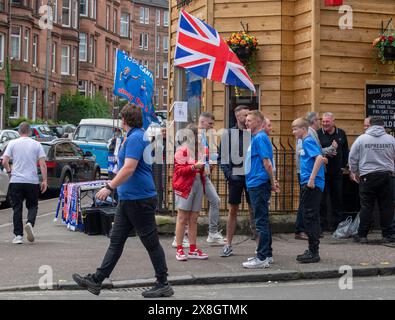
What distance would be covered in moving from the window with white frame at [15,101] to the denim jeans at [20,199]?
41.9 metres

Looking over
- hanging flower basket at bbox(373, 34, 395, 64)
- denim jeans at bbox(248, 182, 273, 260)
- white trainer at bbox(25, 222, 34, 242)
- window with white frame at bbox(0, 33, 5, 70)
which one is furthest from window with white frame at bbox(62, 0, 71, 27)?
denim jeans at bbox(248, 182, 273, 260)

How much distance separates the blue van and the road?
852 inches

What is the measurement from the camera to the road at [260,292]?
8.45m

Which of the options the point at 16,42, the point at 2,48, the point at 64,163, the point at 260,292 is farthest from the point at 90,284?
the point at 16,42

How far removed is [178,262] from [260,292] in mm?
2045

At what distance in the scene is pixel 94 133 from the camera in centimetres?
3194

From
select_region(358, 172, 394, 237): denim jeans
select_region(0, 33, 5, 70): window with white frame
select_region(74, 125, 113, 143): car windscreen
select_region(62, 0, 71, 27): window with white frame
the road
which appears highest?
select_region(62, 0, 71, 27): window with white frame

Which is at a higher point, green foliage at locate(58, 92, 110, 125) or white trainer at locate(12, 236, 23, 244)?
green foliage at locate(58, 92, 110, 125)

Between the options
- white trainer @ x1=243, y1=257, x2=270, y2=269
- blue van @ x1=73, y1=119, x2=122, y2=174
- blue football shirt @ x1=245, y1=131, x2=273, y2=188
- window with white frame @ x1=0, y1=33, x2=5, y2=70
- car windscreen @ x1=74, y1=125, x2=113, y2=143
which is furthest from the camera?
window with white frame @ x1=0, y1=33, x2=5, y2=70

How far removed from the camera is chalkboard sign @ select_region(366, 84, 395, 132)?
14383 mm

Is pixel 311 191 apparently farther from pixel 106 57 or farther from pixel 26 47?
pixel 106 57

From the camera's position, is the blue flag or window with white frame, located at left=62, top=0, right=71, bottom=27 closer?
the blue flag

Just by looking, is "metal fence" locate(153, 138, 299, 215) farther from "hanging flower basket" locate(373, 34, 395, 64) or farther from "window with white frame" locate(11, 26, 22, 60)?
"window with white frame" locate(11, 26, 22, 60)

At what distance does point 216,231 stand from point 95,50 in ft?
203
